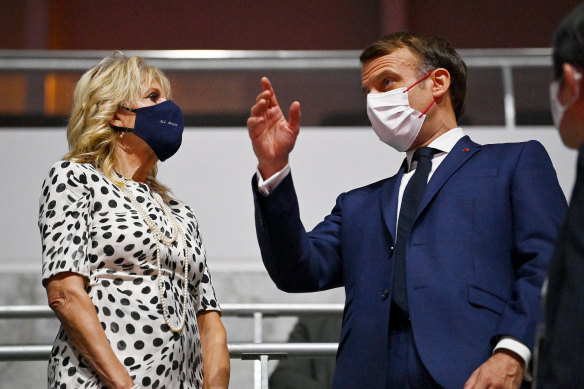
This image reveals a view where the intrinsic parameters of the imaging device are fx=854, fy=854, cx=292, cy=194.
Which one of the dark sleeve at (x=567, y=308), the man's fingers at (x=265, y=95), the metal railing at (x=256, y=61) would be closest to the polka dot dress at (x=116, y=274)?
the man's fingers at (x=265, y=95)

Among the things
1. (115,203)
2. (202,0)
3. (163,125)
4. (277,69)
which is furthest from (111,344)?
(202,0)

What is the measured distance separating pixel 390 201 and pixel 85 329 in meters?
0.77

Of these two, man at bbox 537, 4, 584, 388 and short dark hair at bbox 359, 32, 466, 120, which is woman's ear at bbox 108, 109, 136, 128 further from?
man at bbox 537, 4, 584, 388

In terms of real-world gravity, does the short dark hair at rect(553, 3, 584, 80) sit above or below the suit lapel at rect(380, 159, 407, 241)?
above

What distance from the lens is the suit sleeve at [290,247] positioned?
196cm

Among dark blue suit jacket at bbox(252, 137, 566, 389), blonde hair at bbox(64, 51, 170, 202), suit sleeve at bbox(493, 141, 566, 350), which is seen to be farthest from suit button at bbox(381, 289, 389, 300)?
blonde hair at bbox(64, 51, 170, 202)

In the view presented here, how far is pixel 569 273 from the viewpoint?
1.21 m

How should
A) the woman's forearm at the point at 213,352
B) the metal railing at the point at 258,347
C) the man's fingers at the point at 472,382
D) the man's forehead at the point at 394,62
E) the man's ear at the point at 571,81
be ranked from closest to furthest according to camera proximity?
the man's ear at the point at 571,81, the man's fingers at the point at 472,382, the woman's forearm at the point at 213,352, the man's forehead at the point at 394,62, the metal railing at the point at 258,347

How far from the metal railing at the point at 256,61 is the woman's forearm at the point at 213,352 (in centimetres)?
201

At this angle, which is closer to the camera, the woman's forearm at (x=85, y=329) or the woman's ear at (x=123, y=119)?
the woman's forearm at (x=85, y=329)

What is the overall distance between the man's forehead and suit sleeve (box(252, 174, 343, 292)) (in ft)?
1.48

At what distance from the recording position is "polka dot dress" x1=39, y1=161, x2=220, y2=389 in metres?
1.89

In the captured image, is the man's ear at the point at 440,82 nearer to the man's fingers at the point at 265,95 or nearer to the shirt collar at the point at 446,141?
the shirt collar at the point at 446,141

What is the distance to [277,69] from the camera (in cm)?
399
